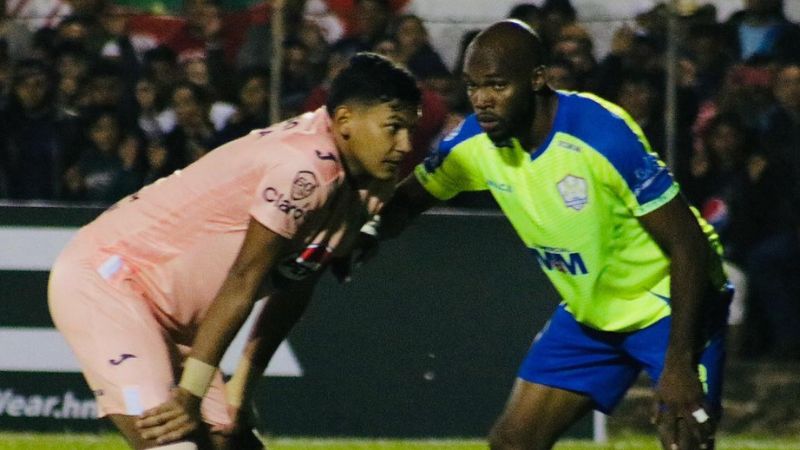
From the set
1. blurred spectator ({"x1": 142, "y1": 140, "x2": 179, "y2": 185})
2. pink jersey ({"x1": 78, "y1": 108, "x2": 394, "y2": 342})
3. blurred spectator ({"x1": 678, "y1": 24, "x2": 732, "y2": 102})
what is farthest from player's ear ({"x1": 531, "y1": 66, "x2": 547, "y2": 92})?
blurred spectator ({"x1": 142, "y1": 140, "x2": 179, "y2": 185})

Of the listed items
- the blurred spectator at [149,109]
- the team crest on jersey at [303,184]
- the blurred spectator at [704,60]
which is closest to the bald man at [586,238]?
Result: the team crest on jersey at [303,184]

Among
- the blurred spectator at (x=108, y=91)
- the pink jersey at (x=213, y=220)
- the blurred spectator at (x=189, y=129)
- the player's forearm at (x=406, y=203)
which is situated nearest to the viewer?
the pink jersey at (x=213, y=220)

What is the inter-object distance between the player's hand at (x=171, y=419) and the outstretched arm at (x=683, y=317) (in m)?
1.62

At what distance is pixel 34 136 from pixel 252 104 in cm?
138

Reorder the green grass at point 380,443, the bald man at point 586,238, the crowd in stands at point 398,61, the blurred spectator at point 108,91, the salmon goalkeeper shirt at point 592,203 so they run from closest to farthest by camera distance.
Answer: the bald man at point 586,238 < the salmon goalkeeper shirt at point 592,203 < the green grass at point 380,443 < the crowd in stands at point 398,61 < the blurred spectator at point 108,91

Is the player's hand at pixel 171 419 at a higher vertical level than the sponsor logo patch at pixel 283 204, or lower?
lower

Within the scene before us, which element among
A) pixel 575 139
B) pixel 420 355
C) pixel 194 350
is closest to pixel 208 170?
pixel 194 350

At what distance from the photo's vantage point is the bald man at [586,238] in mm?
5938

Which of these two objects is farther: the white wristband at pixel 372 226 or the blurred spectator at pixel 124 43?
the blurred spectator at pixel 124 43

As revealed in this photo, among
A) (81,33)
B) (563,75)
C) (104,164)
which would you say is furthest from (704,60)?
(81,33)

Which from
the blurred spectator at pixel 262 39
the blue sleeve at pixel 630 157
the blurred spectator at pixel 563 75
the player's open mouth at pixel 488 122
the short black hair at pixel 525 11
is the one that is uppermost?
the player's open mouth at pixel 488 122

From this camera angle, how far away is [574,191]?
20.2ft

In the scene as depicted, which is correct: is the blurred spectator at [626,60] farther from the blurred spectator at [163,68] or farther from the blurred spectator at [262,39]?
the blurred spectator at [163,68]

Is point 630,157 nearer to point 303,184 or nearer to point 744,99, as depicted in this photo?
point 303,184
